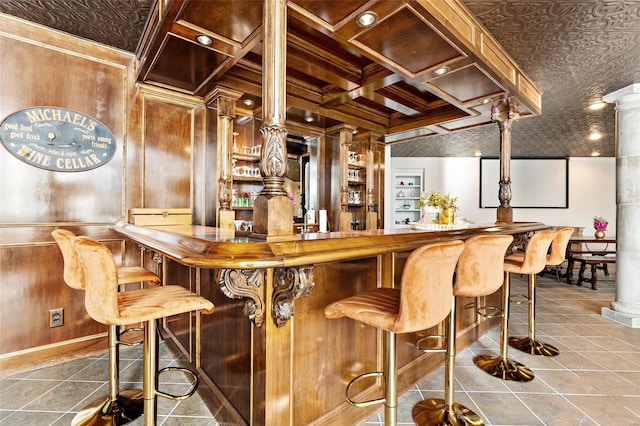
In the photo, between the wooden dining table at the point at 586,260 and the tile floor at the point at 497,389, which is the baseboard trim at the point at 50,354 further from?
the wooden dining table at the point at 586,260

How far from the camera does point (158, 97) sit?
10.0 ft

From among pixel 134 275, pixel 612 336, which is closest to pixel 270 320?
pixel 134 275

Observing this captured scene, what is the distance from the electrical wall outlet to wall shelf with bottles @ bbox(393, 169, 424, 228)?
24.8ft

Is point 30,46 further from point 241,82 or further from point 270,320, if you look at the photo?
point 270,320

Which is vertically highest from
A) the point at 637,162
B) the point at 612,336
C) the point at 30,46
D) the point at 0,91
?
the point at 30,46

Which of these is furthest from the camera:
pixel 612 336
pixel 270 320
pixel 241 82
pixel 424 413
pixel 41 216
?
pixel 612 336

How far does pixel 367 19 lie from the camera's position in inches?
76.4

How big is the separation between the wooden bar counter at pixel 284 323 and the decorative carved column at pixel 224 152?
0.94 m

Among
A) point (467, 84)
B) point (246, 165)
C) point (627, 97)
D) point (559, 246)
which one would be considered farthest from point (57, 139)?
point (627, 97)

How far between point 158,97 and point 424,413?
11.3ft

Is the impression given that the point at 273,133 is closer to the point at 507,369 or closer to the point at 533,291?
the point at 507,369

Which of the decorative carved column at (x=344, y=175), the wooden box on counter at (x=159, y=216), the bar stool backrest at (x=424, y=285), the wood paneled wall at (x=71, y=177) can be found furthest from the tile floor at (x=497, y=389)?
the decorative carved column at (x=344, y=175)

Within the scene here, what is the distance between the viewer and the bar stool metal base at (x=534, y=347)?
279cm

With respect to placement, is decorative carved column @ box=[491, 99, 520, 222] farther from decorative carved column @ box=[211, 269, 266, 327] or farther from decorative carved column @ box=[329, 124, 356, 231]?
decorative carved column @ box=[211, 269, 266, 327]
